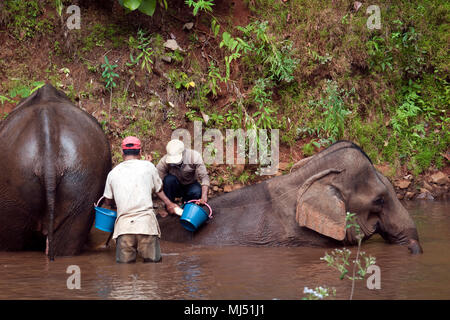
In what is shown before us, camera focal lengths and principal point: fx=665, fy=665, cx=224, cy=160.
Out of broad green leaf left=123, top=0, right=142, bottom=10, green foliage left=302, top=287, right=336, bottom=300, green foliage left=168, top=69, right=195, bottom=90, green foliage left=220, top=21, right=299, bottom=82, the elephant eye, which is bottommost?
green foliage left=302, top=287, right=336, bottom=300

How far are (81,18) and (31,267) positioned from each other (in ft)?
19.0

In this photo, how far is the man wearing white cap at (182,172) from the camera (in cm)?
729

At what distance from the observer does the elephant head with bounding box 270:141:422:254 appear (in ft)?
22.2

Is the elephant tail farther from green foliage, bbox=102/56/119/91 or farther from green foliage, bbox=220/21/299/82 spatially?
green foliage, bbox=220/21/299/82

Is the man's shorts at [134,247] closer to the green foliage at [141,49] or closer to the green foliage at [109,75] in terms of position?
the green foliage at [109,75]

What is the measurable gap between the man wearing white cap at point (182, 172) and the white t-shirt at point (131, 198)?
3.82 feet

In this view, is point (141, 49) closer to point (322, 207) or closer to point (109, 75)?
point (109, 75)

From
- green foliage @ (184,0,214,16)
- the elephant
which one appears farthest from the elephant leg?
green foliage @ (184,0,214,16)

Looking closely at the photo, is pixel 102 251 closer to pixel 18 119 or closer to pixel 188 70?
pixel 18 119

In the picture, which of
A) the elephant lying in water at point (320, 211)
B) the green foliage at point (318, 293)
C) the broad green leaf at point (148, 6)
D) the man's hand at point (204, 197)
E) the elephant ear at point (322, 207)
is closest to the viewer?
the green foliage at point (318, 293)

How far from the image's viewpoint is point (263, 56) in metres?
10.6

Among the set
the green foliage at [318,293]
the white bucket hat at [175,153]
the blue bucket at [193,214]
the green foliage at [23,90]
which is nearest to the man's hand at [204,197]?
the blue bucket at [193,214]

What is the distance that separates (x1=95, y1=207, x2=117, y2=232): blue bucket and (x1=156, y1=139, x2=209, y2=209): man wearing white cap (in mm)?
1270

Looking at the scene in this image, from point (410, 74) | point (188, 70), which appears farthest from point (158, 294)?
point (410, 74)
